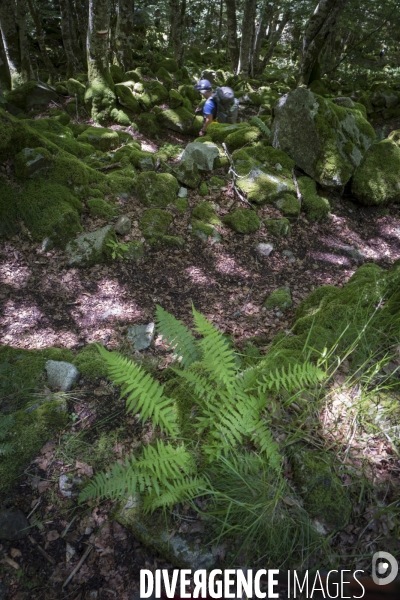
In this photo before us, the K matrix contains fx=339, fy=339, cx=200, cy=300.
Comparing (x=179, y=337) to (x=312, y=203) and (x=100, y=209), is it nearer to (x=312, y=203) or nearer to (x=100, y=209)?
(x=100, y=209)

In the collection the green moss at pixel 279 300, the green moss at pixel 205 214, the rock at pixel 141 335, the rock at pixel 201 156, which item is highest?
the rock at pixel 201 156

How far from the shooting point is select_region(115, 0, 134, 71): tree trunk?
11414 mm

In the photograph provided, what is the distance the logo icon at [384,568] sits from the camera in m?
1.67

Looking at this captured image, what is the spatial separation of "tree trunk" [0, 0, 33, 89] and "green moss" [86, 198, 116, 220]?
24.1 feet

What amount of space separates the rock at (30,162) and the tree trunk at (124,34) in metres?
8.96

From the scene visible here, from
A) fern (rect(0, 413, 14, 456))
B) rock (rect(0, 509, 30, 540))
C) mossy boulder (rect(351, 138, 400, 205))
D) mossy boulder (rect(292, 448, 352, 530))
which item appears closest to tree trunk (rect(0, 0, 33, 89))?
mossy boulder (rect(351, 138, 400, 205))

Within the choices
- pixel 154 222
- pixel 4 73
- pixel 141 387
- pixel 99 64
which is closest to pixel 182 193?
pixel 154 222

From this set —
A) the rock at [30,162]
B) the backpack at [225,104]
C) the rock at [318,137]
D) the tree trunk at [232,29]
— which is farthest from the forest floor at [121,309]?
the tree trunk at [232,29]

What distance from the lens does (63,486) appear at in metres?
2.53

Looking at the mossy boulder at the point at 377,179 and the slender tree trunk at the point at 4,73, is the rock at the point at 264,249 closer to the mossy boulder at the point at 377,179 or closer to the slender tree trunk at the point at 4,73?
the mossy boulder at the point at 377,179

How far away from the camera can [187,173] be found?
22.8 ft

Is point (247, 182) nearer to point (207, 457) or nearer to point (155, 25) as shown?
point (207, 457)

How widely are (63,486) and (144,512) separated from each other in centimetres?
73

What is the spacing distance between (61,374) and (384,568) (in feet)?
9.54
